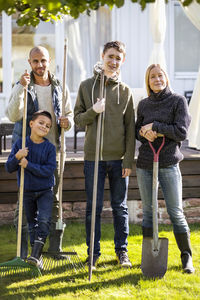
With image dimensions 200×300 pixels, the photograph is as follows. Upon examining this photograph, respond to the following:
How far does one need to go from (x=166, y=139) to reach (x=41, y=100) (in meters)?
1.05

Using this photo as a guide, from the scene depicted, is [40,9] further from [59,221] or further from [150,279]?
[150,279]

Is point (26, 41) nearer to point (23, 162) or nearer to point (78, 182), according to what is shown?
point (78, 182)

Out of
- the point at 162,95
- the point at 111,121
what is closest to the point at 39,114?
the point at 111,121

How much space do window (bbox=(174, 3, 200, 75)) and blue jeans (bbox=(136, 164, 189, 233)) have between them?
5.41 metres

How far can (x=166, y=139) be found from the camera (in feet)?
11.7

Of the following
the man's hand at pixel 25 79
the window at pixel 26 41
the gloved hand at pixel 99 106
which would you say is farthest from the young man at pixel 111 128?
the window at pixel 26 41

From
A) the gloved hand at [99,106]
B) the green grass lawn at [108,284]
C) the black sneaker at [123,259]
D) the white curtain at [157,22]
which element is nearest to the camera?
the green grass lawn at [108,284]

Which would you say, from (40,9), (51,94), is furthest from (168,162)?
(40,9)

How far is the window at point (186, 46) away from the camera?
28.6 ft

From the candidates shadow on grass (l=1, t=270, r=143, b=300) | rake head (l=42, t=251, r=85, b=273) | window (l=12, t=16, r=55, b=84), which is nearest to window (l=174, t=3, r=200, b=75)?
window (l=12, t=16, r=55, b=84)

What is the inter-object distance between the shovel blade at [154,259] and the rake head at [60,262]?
52cm

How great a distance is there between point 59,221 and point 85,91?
1.08 meters

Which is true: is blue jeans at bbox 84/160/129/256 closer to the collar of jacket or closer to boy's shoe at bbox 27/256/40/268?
boy's shoe at bbox 27/256/40/268

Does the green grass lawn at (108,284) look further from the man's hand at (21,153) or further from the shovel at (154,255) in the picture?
the man's hand at (21,153)
